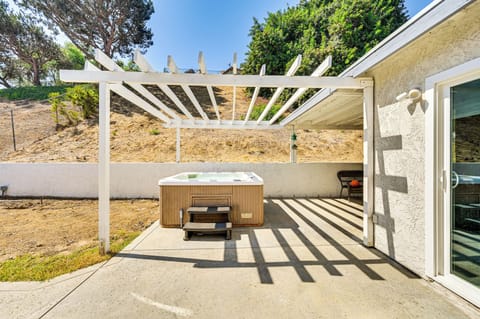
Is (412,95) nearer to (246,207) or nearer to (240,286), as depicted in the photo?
(240,286)

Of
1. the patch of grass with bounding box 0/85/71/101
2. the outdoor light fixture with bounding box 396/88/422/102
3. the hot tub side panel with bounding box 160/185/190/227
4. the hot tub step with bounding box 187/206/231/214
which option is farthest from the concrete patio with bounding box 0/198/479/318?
the patch of grass with bounding box 0/85/71/101

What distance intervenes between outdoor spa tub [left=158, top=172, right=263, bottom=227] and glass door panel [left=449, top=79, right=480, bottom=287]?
2610mm

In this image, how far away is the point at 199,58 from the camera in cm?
236

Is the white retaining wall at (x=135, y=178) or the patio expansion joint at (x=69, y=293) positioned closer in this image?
the patio expansion joint at (x=69, y=293)

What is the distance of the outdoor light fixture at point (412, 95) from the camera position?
2.24 meters

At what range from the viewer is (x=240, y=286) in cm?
213

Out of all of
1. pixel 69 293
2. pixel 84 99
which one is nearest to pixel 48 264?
pixel 69 293

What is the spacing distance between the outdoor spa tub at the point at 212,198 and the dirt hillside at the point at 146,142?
658cm

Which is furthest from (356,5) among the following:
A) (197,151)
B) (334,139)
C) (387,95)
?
(387,95)

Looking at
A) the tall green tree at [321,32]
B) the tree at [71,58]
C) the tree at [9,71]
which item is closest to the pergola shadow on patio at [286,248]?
the tall green tree at [321,32]

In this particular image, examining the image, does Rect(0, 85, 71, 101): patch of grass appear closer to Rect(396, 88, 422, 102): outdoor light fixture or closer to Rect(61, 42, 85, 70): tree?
Rect(61, 42, 85, 70): tree

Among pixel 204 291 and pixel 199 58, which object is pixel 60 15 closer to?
pixel 199 58

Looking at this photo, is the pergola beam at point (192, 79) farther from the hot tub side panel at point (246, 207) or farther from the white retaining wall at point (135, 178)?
the white retaining wall at point (135, 178)

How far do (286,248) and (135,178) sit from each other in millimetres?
5130
